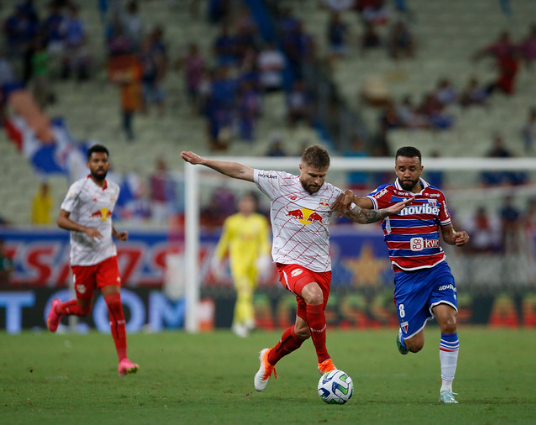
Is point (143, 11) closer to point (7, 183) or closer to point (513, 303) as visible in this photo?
point (7, 183)

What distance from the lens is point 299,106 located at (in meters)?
24.6

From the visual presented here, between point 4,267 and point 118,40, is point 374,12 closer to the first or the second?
point 118,40

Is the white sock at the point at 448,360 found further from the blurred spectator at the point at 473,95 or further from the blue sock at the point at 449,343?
the blurred spectator at the point at 473,95

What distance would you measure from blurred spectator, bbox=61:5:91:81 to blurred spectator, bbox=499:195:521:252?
12605 mm

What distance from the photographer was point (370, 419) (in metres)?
7.17

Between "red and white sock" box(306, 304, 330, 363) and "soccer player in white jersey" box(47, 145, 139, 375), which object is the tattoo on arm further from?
"soccer player in white jersey" box(47, 145, 139, 375)

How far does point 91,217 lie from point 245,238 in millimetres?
6808

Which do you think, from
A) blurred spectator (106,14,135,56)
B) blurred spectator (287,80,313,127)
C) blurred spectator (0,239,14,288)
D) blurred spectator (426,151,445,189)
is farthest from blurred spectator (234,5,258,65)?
blurred spectator (0,239,14,288)

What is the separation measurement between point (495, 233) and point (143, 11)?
44.5 feet

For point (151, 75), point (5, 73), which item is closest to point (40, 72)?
point (5, 73)

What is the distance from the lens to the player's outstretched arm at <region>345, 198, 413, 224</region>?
8.55 m

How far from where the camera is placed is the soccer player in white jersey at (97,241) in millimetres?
10734

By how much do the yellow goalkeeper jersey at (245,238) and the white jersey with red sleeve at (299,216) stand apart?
848 cm

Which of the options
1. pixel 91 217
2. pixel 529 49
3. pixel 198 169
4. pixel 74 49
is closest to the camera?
pixel 91 217
